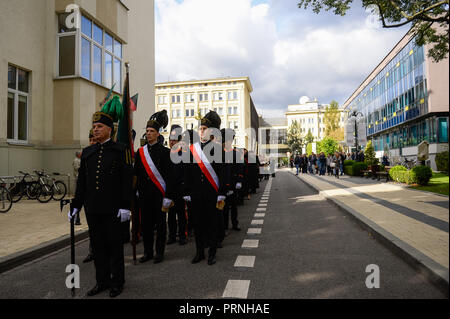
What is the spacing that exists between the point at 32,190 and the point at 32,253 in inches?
308

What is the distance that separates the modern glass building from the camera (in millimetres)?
30656

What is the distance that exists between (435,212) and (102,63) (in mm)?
15142

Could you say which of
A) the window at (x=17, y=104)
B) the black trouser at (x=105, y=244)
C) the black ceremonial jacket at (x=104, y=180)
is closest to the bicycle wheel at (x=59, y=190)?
the window at (x=17, y=104)

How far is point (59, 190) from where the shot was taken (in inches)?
497

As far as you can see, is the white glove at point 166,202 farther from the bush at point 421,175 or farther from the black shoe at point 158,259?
the bush at point 421,175

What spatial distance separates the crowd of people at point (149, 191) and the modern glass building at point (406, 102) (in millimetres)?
22300

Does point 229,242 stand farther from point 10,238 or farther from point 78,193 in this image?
Answer: point 10,238

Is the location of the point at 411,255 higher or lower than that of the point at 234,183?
lower

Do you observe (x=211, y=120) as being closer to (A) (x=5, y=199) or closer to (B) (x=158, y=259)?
(B) (x=158, y=259)

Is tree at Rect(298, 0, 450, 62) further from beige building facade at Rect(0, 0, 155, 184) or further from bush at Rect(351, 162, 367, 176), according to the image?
bush at Rect(351, 162, 367, 176)

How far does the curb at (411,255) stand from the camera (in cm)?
354

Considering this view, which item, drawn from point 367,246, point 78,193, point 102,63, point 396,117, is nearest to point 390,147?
point 396,117

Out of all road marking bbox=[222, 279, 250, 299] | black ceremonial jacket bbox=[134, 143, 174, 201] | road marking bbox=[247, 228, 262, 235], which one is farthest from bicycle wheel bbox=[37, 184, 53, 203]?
road marking bbox=[222, 279, 250, 299]

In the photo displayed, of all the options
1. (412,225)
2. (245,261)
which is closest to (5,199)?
(245,261)
